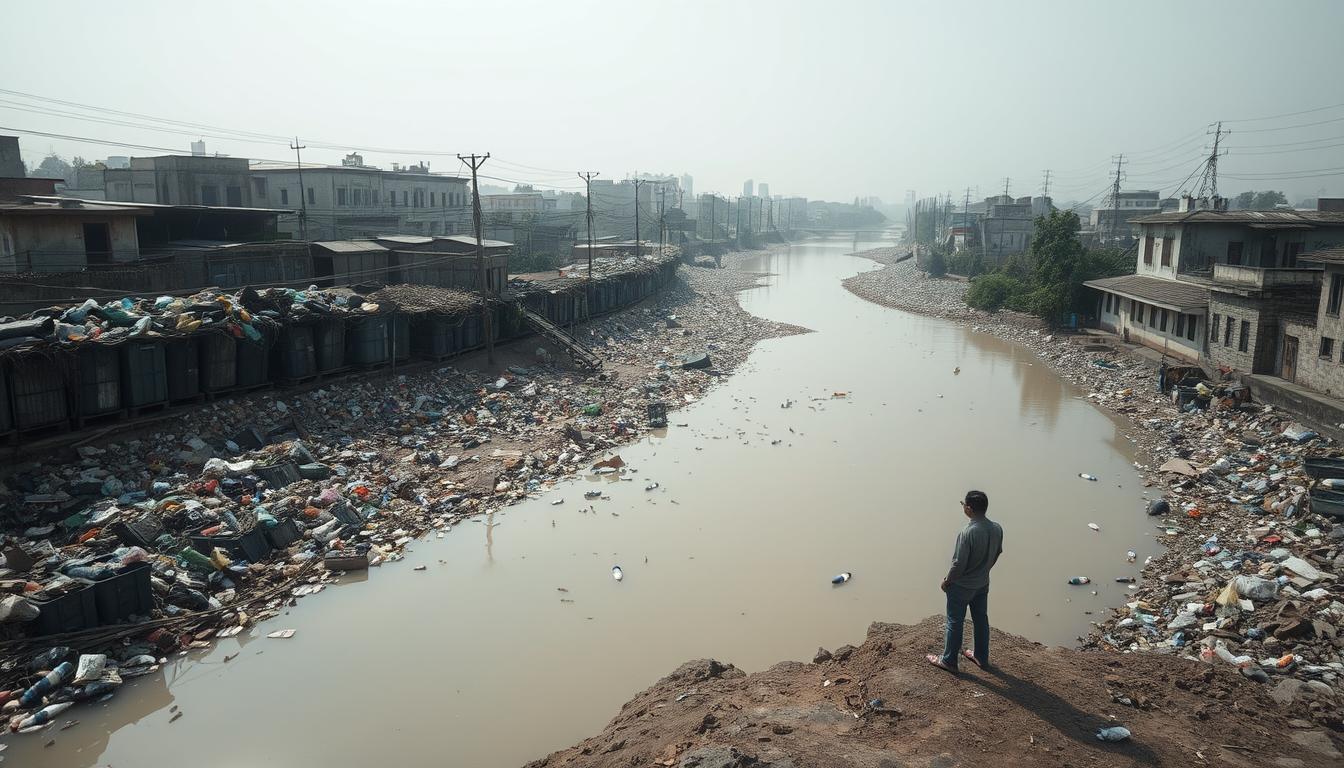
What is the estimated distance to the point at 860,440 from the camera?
18.3m

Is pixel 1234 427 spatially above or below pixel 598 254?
below

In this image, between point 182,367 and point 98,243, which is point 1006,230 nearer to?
point 98,243

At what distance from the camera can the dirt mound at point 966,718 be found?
5277 mm

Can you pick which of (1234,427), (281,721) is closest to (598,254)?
(1234,427)

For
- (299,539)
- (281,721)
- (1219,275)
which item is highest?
(1219,275)

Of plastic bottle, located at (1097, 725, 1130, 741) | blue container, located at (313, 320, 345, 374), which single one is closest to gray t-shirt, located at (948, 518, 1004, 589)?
plastic bottle, located at (1097, 725, 1130, 741)

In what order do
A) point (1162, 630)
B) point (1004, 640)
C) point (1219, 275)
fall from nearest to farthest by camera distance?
point (1004, 640)
point (1162, 630)
point (1219, 275)

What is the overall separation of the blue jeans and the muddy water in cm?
333

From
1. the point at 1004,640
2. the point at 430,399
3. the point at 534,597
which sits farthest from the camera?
the point at 430,399

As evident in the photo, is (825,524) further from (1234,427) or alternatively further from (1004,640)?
(1234,427)

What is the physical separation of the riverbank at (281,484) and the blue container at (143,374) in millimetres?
566

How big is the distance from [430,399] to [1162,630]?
1410 centimetres

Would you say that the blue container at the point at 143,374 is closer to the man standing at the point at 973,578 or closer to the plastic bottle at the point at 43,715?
the plastic bottle at the point at 43,715

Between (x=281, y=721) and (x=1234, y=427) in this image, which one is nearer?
(x=281, y=721)
